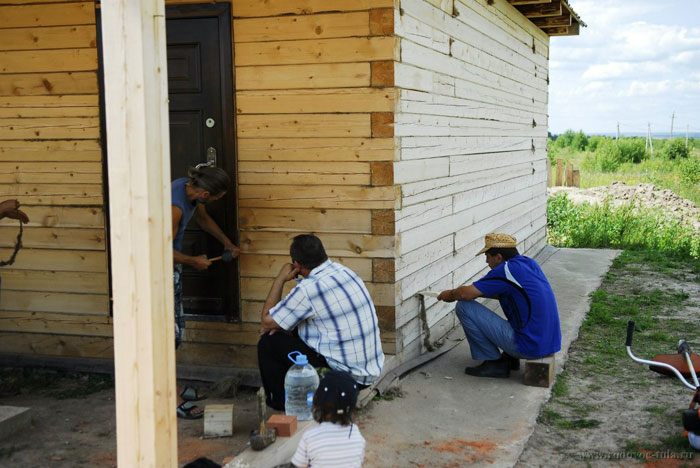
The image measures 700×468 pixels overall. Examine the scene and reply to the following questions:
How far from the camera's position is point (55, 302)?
677 cm

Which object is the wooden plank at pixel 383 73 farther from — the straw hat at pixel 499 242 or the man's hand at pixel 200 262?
the man's hand at pixel 200 262

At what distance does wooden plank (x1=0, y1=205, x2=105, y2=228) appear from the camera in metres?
6.56

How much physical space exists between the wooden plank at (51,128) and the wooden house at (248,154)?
0.04ft

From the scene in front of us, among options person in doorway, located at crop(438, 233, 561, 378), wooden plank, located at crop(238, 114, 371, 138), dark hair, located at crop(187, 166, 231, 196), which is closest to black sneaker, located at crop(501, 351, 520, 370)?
person in doorway, located at crop(438, 233, 561, 378)

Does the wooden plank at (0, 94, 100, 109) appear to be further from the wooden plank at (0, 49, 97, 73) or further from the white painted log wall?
the white painted log wall

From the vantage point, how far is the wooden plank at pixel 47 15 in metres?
6.36

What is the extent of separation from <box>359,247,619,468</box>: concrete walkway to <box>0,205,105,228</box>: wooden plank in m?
2.79

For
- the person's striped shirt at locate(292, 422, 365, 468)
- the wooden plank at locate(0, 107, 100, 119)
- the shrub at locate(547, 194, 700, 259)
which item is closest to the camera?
the person's striped shirt at locate(292, 422, 365, 468)

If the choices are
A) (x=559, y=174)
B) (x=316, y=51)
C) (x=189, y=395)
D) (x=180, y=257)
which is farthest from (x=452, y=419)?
(x=559, y=174)

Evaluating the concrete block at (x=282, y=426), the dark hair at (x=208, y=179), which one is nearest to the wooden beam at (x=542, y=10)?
the dark hair at (x=208, y=179)

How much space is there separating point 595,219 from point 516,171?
237 inches

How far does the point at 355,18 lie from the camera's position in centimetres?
581

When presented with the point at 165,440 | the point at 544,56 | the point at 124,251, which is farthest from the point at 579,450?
the point at 544,56

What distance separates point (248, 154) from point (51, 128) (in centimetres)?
174
